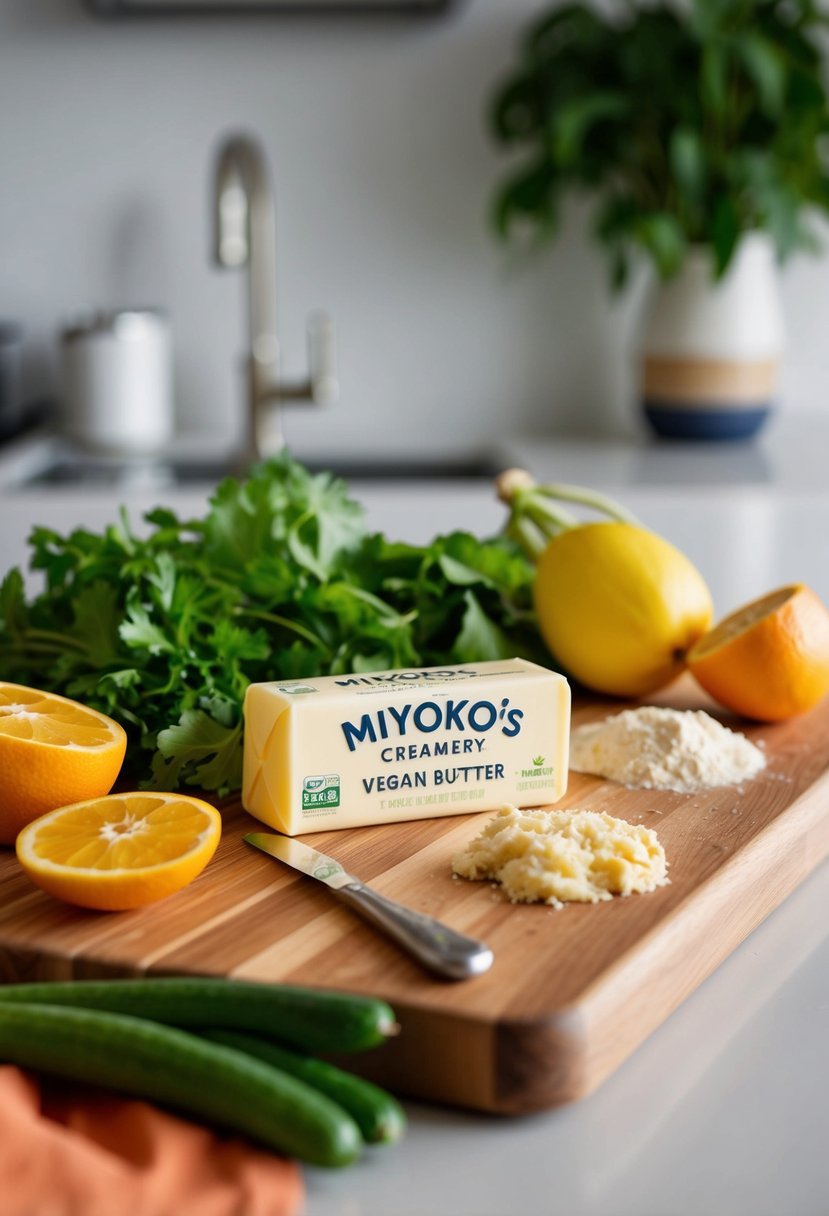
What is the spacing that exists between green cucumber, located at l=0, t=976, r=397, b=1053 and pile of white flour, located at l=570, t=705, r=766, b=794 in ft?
1.29

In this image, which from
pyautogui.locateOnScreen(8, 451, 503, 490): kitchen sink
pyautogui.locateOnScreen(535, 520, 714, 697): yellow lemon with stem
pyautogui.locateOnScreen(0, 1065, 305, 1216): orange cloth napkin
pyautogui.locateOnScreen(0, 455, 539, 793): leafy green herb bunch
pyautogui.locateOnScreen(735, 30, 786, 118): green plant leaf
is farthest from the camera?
pyautogui.locateOnScreen(8, 451, 503, 490): kitchen sink

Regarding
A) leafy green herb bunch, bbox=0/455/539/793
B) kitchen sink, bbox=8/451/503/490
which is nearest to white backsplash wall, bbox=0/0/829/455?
kitchen sink, bbox=8/451/503/490

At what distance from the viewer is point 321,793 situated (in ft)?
2.96

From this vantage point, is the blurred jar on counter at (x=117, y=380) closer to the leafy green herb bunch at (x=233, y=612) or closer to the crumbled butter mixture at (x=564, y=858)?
the leafy green herb bunch at (x=233, y=612)

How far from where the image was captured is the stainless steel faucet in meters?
2.44

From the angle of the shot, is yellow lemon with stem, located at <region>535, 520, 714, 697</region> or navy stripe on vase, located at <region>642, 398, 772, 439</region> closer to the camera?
yellow lemon with stem, located at <region>535, 520, 714, 697</region>

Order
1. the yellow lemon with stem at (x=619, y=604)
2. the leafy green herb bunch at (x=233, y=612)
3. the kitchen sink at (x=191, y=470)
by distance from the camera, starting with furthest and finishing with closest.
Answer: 1. the kitchen sink at (x=191, y=470)
2. the yellow lemon with stem at (x=619, y=604)
3. the leafy green herb bunch at (x=233, y=612)

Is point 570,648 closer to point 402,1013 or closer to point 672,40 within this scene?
point 402,1013

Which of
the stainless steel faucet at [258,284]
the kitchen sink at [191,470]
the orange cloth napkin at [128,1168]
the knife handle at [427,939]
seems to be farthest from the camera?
the kitchen sink at [191,470]

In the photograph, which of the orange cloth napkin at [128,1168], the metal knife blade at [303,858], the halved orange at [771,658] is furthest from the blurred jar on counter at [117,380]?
the orange cloth napkin at [128,1168]

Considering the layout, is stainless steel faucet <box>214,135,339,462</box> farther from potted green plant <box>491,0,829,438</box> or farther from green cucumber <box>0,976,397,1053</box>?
green cucumber <box>0,976,397,1053</box>

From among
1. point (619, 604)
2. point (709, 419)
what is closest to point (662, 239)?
point (709, 419)

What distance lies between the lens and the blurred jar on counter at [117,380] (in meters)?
2.50

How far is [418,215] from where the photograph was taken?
2730mm
